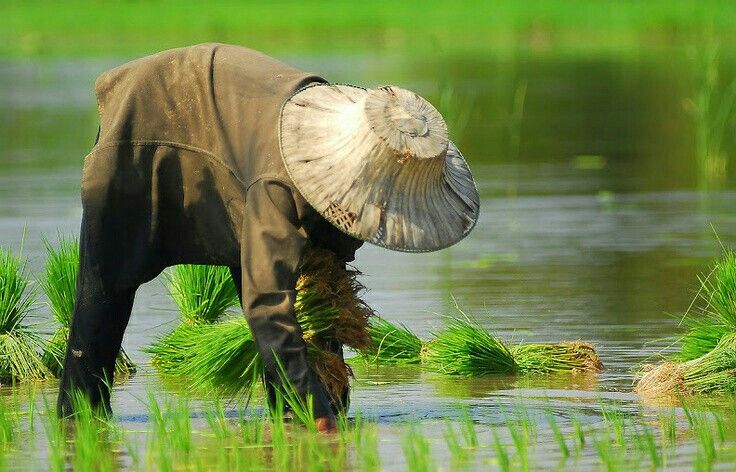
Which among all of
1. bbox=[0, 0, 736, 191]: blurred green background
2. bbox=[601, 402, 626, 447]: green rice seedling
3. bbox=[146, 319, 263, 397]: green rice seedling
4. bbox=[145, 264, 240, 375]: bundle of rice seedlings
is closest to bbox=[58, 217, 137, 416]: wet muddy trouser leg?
bbox=[146, 319, 263, 397]: green rice seedling

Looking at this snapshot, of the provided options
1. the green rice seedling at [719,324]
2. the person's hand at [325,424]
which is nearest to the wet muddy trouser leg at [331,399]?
the person's hand at [325,424]

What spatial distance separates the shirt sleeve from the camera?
5.84m

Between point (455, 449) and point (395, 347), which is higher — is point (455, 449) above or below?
below

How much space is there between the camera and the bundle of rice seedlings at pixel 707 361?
7.04 m

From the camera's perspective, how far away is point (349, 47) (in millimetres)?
37750

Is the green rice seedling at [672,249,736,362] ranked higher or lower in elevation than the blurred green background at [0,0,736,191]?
lower

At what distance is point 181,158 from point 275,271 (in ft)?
2.41

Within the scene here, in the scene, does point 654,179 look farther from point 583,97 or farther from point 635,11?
point 635,11

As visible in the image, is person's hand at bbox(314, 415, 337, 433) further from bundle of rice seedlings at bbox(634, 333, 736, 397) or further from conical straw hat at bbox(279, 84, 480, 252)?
bundle of rice seedlings at bbox(634, 333, 736, 397)

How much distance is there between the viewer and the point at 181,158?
6.32 m

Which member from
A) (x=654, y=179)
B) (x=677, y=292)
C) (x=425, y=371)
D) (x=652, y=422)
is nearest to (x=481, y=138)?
(x=654, y=179)

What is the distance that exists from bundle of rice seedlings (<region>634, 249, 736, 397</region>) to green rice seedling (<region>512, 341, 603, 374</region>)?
1.06 feet

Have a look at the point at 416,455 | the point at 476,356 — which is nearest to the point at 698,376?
the point at 476,356

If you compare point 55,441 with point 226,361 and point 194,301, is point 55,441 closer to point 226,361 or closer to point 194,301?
point 226,361
